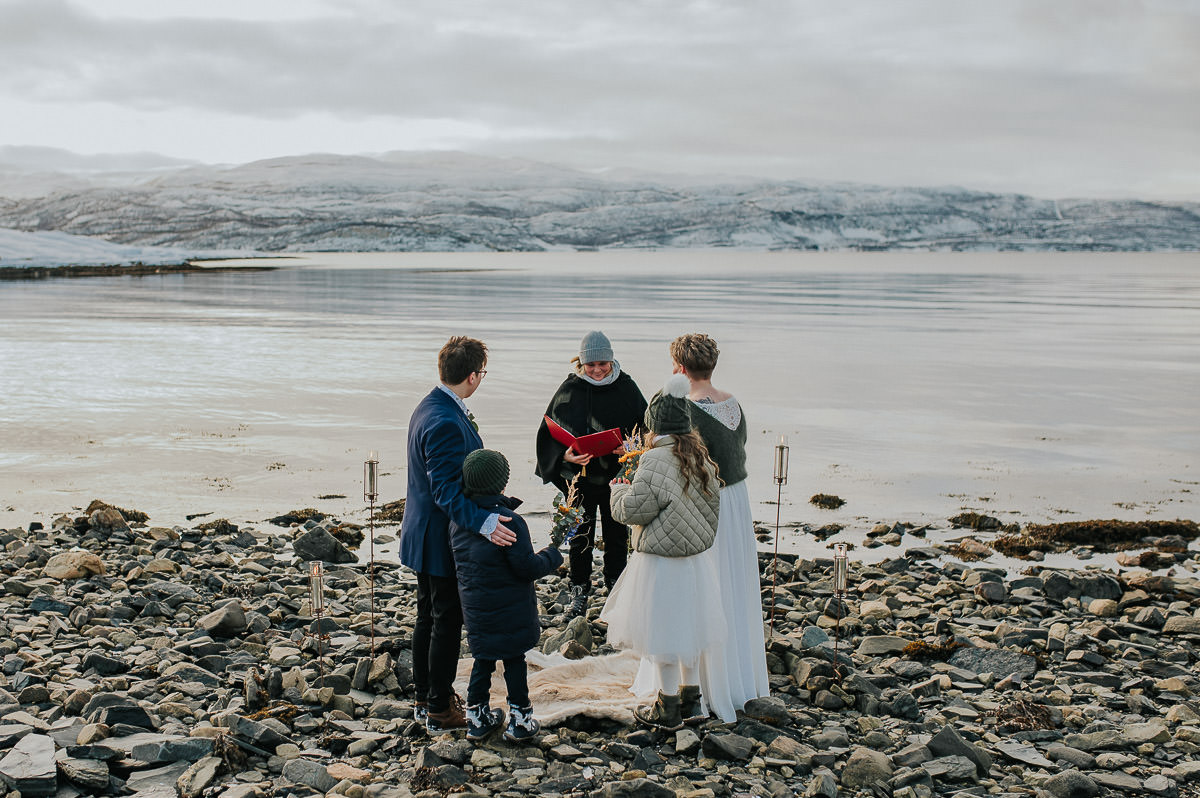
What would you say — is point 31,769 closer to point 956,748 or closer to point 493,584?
point 493,584

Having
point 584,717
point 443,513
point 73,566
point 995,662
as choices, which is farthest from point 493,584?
point 73,566

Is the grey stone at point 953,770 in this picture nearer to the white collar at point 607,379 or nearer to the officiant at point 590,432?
the officiant at point 590,432

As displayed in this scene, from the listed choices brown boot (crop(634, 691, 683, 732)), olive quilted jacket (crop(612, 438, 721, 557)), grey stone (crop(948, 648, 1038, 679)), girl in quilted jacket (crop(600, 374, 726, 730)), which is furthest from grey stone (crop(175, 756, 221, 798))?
grey stone (crop(948, 648, 1038, 679))

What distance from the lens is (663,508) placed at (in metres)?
5.32

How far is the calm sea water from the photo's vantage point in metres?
12.2

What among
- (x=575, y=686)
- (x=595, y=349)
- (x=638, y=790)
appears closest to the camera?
(x=638, y=790)

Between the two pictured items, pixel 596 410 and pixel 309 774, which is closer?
pixel 309 774

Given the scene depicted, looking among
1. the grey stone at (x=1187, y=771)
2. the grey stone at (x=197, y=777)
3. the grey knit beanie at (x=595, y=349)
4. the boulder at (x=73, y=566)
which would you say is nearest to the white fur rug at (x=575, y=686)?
the grey stone at (x=197, y=777)

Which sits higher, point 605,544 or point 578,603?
point 605,544

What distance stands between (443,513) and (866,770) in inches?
95.2

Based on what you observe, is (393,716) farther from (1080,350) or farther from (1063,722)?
(1080,350)

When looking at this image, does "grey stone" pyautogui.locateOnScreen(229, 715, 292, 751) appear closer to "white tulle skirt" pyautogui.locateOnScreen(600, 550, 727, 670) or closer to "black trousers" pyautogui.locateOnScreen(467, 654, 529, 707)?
"black trousers" pyautogui.locateOnScreen(467, 654, 529, 707)

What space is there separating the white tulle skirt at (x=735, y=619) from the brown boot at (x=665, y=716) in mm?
192

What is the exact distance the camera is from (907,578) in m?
8.74
